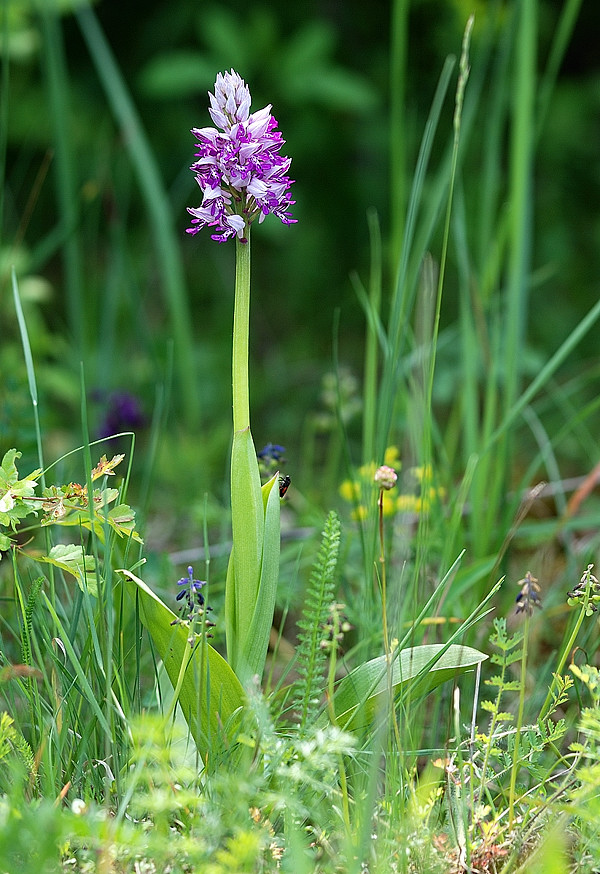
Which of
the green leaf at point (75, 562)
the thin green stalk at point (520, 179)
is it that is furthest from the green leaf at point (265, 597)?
the thin green stalk at point (520, 179)

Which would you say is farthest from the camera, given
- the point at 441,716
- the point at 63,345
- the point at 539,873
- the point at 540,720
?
the point at 63,345

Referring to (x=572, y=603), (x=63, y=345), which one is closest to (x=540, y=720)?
(x=572, y=603)

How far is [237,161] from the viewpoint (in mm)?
840

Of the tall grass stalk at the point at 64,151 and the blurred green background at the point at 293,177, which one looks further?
the blurred green background at the point at 293,177

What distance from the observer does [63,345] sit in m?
2.37

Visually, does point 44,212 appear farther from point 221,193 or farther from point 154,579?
point 221,193

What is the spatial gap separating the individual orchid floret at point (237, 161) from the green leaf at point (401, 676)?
0.47m

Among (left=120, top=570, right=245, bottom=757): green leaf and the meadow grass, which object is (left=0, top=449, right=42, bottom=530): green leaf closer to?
the meadow grass

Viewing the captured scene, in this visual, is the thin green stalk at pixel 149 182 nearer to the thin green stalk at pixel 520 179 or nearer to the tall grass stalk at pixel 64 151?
the tall grass stalk at pixel 64 151

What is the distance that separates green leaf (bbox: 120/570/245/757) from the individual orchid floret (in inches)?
15.2

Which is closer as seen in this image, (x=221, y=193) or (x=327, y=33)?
(x=221, y=193)

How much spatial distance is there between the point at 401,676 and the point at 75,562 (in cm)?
35

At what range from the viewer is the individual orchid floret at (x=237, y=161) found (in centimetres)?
84

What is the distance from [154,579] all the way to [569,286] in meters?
2.16
